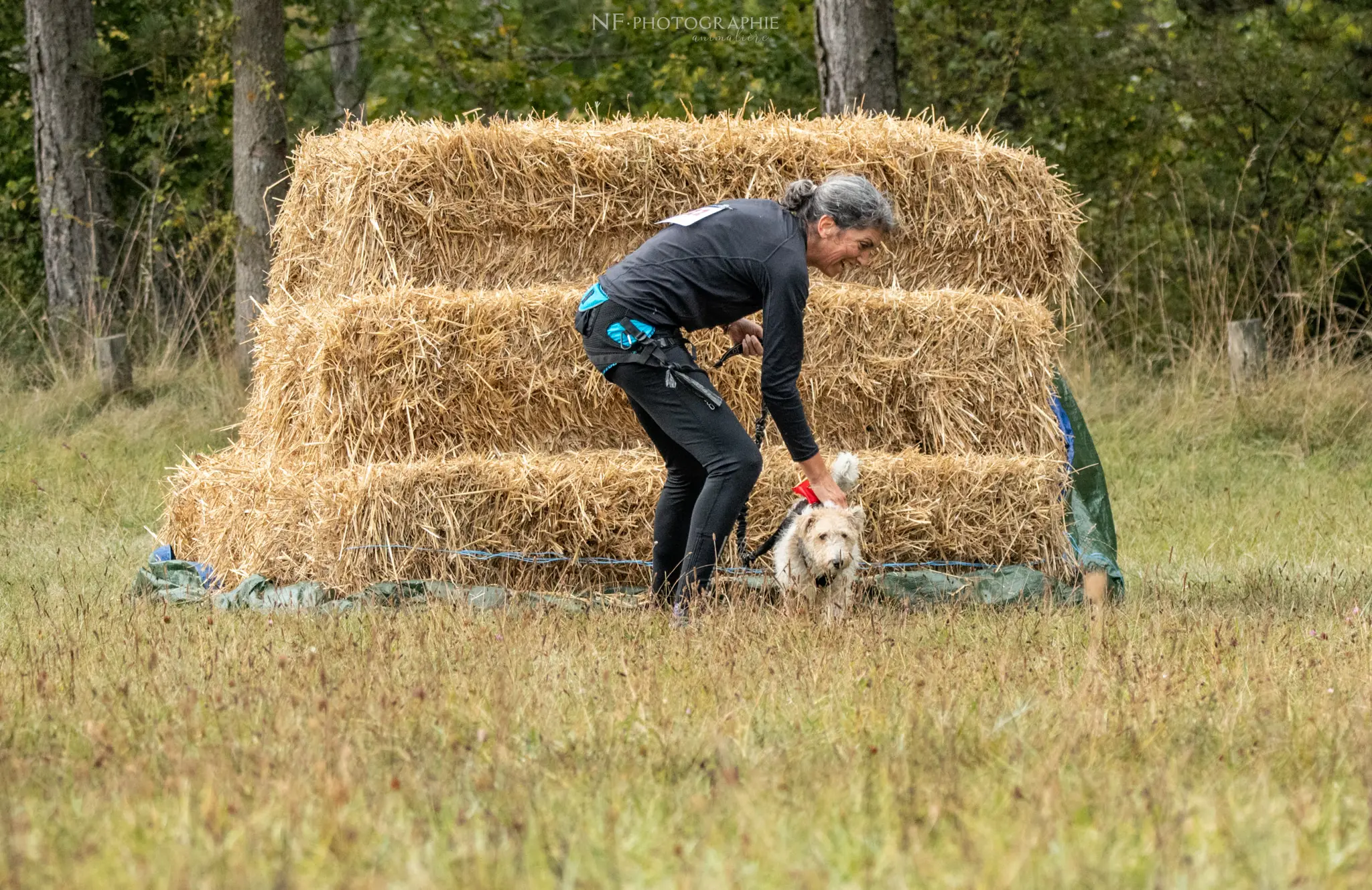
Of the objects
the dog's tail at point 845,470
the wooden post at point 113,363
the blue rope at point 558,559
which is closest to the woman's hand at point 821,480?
the dog's tail at point 845,470

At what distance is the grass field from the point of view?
301cm

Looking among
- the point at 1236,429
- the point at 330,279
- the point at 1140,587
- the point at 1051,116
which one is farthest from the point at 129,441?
the point at 1051,116

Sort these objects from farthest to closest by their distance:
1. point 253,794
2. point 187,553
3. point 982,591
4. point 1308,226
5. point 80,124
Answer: point 1308,226 → point 80,124 → point 187,553 → point 982,591 → point 253,794

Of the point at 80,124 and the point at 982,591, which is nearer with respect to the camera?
the point at 982,591

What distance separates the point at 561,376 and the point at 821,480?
184 cm

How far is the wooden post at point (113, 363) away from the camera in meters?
12.4

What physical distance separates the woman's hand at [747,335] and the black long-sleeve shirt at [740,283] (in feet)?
0.82

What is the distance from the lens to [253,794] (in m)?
3.50

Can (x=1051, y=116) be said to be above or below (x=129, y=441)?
above

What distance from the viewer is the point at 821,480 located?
228 inches

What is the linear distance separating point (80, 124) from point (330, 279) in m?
8.09

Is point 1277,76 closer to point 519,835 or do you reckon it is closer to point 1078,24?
point 1078,24

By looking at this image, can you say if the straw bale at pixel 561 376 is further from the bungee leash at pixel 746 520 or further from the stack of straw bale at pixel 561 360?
the bungee leash at pixel 746 520

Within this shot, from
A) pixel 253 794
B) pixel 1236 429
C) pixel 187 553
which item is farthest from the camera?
pixel 1236 429
